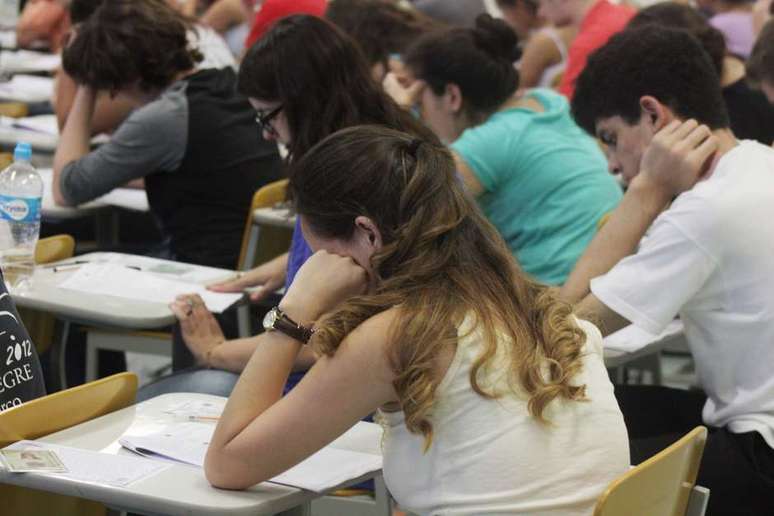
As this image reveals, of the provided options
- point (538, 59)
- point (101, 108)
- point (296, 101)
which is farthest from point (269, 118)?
point (538, 59)

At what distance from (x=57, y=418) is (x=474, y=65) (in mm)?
1973

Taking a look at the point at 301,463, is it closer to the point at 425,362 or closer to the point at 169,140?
the point at 425,362

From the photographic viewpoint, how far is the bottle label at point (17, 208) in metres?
2.92

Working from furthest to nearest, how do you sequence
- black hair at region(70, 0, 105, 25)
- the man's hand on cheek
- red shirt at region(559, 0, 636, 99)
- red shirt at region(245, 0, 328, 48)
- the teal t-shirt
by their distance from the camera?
red shirt at region(559, 0, 636, 99) → red shirt at region(245, 0, 328, 48) → black hair at region(70, 0, 105, 25) → the teal t-shirt → the man's hand on cheek

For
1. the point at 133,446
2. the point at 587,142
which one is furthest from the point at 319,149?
the point at 587,142

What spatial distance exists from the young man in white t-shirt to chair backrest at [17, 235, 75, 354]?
1.25 m

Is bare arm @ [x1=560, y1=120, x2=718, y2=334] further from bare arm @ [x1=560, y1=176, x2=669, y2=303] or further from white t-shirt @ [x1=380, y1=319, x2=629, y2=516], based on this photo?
white t-shirt @ [x1=380, y1=319, x2=629, y2=516]

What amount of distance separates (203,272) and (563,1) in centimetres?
304

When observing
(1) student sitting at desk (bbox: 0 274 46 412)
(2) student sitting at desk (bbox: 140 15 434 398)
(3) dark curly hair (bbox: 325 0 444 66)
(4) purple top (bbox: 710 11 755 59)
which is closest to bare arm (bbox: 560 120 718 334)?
(2) student sitting at desk (bbox: 140 15 434 398)

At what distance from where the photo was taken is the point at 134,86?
3.59 metres

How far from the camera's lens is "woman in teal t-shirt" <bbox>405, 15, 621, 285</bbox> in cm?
330

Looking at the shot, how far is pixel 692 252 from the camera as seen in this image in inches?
86.4

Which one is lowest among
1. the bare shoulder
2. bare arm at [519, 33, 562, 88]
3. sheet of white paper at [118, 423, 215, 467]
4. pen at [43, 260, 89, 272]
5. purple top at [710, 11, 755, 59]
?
bare arm at [519, 33, 562, 88]

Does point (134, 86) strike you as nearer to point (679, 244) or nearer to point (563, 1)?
point (679, 244)
